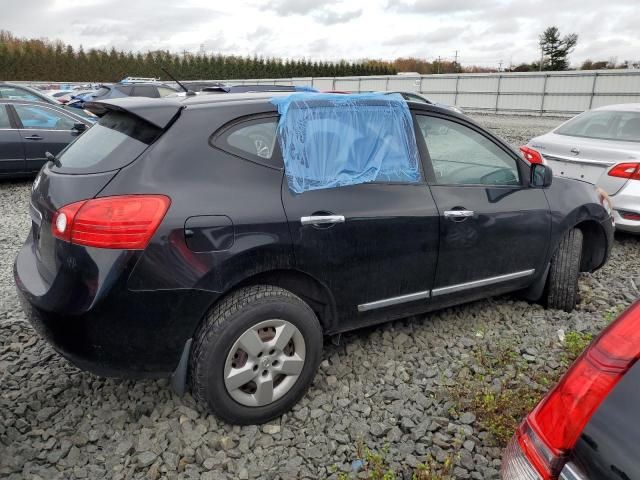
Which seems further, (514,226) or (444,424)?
(514,226)

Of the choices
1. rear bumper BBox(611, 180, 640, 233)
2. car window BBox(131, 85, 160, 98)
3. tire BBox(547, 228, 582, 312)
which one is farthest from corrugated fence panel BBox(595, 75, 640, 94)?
tire BBox(547, 228, 582, 312)

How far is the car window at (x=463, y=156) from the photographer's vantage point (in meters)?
3.20

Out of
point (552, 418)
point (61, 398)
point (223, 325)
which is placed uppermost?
point (552, 418)

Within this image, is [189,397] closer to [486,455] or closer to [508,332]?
[486,455]

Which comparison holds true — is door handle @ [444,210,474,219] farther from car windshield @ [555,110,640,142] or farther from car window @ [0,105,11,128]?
car window @ [0,105,11,128]

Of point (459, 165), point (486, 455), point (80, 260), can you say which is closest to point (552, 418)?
point (486, 455)

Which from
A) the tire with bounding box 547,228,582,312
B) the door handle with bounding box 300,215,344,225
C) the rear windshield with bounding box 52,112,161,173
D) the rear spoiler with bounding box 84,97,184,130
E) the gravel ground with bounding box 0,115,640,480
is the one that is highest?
the rear spoiler with bounding box 84,97,184,130

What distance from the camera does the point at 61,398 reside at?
9.38 feet

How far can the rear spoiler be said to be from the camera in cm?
250

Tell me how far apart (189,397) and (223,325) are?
734 millimetres

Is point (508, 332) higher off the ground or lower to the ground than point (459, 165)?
lower

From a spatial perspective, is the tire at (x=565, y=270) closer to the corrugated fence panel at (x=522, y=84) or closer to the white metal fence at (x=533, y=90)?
the white metal fence at (x=533, y=90)

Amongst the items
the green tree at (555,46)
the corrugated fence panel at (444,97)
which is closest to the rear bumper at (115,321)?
the corrugated fence panel at (444,97)

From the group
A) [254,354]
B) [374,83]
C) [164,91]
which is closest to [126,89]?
[164,91]
